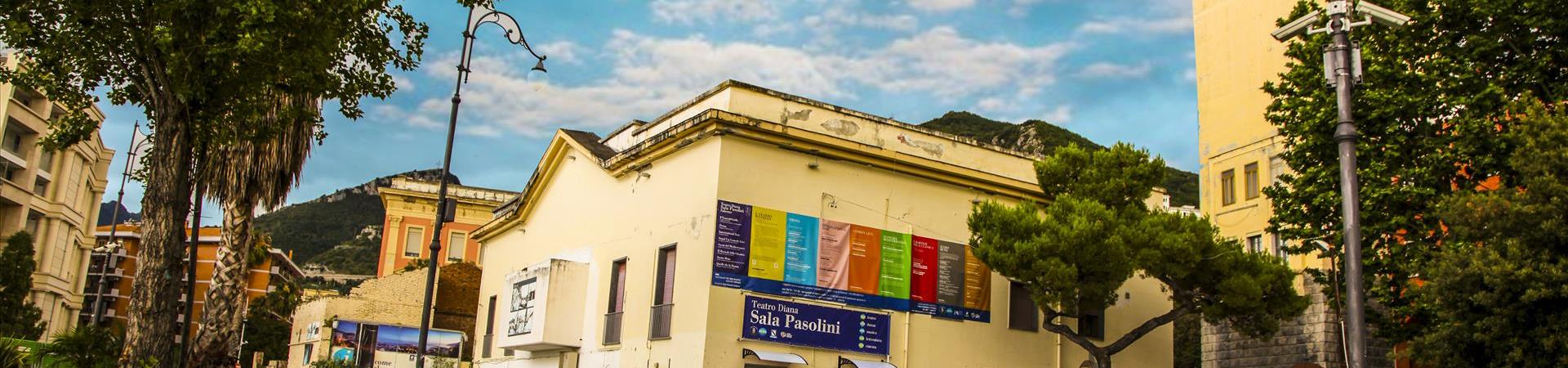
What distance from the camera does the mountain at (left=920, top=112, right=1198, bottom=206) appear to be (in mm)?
65188

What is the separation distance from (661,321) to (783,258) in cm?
263

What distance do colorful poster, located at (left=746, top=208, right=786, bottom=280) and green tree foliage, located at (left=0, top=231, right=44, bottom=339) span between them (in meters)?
42.0

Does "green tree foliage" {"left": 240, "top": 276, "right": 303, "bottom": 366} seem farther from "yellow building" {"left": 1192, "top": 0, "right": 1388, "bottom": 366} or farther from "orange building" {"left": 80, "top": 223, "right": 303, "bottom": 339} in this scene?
"yellow building" {"left": 1192, "top": 0, "right": 1388, "bottom": 366}

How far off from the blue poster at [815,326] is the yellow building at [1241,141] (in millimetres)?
13718

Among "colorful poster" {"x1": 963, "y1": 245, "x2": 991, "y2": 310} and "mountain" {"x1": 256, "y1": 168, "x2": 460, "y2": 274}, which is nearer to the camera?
"colorful poster" {"x1": 963, "y1": 245, "x2": 991, "y2": 310}

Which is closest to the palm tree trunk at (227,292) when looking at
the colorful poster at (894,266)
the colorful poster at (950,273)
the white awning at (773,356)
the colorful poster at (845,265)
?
the colorful poster at (845,265)

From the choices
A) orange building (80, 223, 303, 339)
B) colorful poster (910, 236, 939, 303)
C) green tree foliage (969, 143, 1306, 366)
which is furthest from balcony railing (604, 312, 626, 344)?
orange building (80, 223, 303, 339)

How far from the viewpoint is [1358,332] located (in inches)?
465

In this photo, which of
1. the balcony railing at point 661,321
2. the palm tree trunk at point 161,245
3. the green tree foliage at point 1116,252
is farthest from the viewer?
the balcony railing at point 661,321

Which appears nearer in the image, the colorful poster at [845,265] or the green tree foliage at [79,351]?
the green tree foliage at [79,351]

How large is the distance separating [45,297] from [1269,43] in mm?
62092

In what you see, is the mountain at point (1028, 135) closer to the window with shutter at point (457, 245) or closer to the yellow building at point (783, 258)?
the window with shutter at point (457, 245)

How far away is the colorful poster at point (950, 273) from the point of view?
933 inches

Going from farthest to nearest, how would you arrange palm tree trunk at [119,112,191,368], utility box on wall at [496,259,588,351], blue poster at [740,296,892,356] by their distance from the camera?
utility box on wall at [496,259,588,351] → blue poster at [740,296,892,356] → palm tree trunk at [119,112,191,368]
